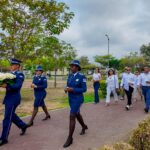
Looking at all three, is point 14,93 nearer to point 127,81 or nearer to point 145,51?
point 127,81

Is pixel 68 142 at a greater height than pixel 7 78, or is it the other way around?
pixel 7 78

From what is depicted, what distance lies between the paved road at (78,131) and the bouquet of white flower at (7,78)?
143 centimetres

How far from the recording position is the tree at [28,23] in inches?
690

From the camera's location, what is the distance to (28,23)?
703 inches

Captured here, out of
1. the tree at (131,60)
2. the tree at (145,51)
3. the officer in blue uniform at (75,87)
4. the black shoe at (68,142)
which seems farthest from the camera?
the tree at (145,51)

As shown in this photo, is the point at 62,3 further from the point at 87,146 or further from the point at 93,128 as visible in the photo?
the point at 87,146

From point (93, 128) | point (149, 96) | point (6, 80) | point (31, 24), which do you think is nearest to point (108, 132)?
point (93, 128)

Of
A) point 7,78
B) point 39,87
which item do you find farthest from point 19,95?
point 39,87

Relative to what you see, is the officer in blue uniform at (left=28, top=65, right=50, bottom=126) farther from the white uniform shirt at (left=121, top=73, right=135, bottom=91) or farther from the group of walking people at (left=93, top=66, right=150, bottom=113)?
the white uniform shirt at (left=121, top=73, right=135, bottom=91)

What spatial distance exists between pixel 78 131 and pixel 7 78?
2644 mm

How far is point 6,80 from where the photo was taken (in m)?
7.55

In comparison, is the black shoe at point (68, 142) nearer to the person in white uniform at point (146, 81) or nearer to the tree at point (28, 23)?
the person in white uniform at point (146, 81)

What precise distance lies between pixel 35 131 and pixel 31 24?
9.46 metres

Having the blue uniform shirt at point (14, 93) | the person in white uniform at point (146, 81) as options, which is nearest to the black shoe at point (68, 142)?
the blue uniform shirt at point (14, 93)
